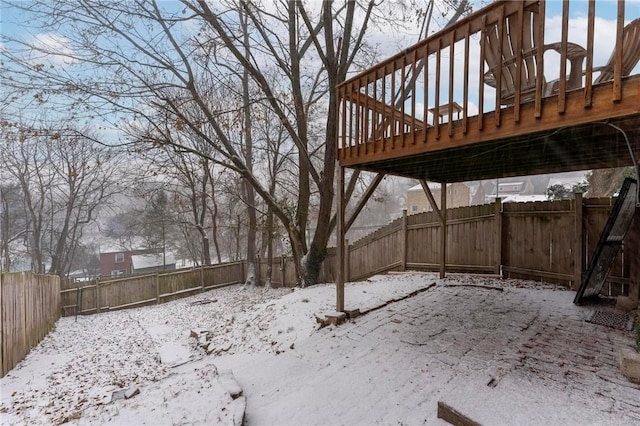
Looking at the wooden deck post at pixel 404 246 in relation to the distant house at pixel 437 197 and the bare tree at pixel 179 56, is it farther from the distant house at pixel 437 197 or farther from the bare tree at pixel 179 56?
the distant house at pixel 437 197

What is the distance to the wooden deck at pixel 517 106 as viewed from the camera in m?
2.13

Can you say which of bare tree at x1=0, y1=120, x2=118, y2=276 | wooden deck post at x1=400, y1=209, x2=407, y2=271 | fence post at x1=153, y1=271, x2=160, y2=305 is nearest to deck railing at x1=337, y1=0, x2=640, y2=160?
wooden deck post at x1=400, y1=209, x2=407, y2=271

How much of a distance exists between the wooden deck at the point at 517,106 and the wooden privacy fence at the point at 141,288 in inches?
438

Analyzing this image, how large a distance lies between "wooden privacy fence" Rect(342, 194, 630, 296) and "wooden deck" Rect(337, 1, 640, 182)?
99cm

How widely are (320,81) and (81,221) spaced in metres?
17.1

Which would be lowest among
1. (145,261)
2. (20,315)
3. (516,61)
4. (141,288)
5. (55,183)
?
(145,261)

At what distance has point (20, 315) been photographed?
5.32 meters

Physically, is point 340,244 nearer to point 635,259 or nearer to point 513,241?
point 635,259

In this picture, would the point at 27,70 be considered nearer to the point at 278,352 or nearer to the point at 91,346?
the point at 91,346

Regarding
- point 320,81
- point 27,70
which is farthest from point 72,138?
point 320,81

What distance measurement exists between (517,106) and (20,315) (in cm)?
775

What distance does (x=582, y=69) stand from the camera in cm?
306

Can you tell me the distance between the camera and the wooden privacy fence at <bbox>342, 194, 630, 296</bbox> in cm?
511

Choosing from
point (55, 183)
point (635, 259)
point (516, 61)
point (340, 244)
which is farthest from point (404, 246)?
point (55, 183)
